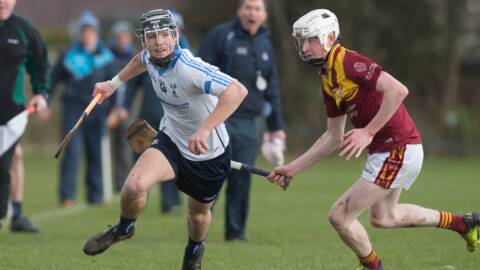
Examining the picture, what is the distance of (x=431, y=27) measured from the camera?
2669 cm

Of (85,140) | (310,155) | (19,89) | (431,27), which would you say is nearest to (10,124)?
(19,89)

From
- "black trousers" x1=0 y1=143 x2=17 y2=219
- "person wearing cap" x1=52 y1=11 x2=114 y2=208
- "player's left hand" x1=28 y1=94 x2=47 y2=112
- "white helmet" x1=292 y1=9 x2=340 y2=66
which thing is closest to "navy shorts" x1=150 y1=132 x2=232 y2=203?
"white helmet" x1=292 y1=9 x2=340 y2=66

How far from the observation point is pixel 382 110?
6.88m

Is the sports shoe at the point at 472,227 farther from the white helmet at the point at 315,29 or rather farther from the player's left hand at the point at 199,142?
the player's left hand at the point at 199,142

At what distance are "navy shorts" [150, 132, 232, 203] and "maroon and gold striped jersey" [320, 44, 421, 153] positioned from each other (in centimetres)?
93

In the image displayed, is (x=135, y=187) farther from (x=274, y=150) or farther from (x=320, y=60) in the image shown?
(x=274, y=150)

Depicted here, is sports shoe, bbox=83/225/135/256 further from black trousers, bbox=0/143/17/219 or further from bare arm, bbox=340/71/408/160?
black trousers, bbox=0/143/17/219

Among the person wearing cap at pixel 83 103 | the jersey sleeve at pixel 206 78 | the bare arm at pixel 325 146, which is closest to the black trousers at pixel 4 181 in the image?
the jersey sleeve at pixel 206 78

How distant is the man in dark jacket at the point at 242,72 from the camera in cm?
989

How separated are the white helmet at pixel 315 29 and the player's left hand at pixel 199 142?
0.95m

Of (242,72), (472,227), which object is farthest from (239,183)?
(472,227)

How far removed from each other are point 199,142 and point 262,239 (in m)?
3.61

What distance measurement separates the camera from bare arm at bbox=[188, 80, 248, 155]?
6.82 meters

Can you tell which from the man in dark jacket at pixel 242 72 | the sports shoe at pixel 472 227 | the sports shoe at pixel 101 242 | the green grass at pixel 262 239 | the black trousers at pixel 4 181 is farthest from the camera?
the man in dark jacket at pixel 242 72
